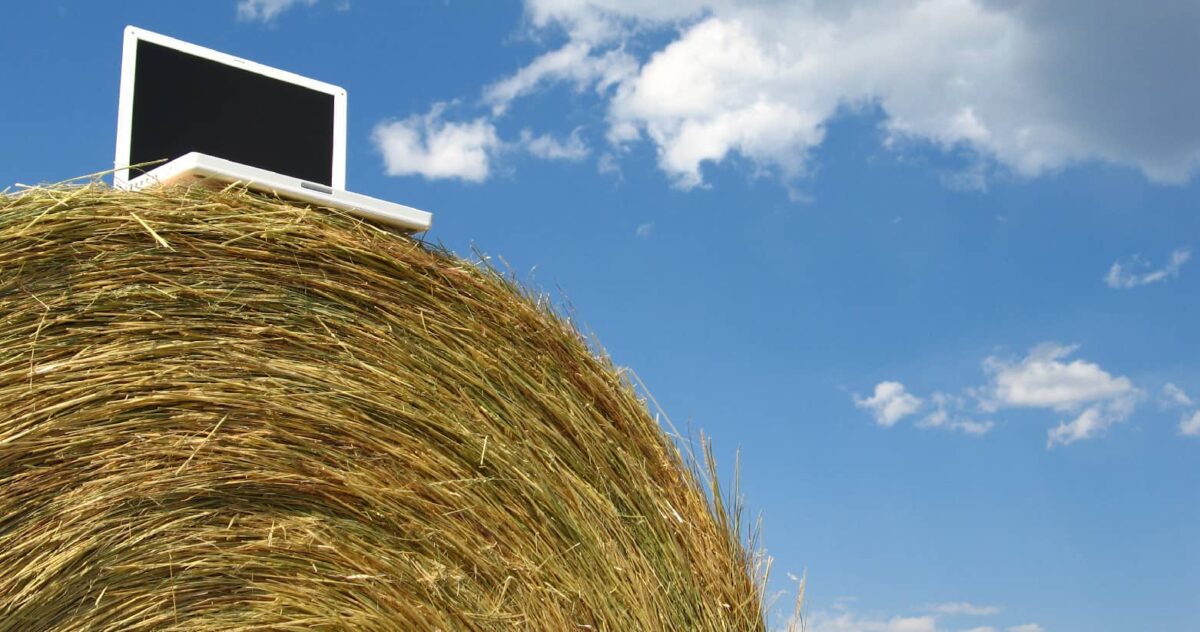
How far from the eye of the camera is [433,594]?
225 cm

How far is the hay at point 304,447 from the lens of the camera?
2.09 meters

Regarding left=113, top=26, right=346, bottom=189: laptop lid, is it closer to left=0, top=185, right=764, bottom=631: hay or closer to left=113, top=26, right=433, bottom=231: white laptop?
left=113, top=26, right=433, bottom=231: white laptop

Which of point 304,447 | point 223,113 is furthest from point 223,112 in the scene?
point 304,447

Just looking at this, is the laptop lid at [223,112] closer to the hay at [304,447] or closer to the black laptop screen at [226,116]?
the black laptop screen at [226,116]

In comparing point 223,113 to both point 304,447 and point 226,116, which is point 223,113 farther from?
point 304,447

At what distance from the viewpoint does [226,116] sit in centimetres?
311

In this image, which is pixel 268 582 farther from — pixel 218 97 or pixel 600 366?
pixel 218 97

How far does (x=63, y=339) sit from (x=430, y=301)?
0.64 m

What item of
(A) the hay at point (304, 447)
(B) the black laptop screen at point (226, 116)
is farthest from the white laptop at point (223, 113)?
(A) the hay at point (304, 447)

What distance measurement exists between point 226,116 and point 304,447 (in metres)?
1.21

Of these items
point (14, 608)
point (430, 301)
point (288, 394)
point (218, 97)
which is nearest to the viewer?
point (14, 608)

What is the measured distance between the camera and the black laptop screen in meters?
2.98

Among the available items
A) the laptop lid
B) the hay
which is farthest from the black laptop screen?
the hay

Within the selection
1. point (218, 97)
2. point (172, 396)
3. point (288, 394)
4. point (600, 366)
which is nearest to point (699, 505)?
point (600, 366)
